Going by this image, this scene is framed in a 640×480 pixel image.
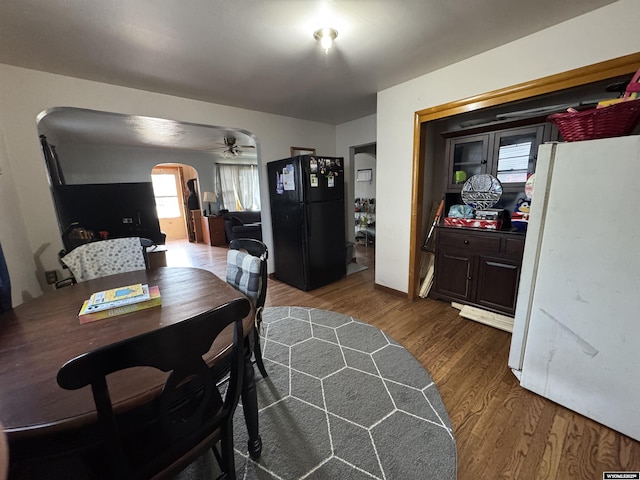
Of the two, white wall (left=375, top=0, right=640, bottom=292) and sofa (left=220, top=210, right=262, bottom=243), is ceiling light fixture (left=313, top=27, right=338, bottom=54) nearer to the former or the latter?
white wall (left=375, top=0, right=640, bottom=292)

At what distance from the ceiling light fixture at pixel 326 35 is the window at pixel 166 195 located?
7.10 meters

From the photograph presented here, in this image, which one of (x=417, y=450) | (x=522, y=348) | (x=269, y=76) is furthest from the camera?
(x=269, y=76)

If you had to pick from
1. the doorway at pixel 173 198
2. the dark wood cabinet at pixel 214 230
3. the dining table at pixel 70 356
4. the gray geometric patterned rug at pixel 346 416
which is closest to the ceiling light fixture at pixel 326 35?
the dining table at pixel 70 356

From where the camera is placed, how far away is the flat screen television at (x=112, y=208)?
11.3 feet

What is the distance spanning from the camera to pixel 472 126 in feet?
8.37

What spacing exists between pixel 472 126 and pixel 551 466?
2639 millimetres

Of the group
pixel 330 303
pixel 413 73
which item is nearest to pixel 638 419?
pixel 330 303

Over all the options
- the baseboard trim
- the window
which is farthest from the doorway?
the baseboard trim

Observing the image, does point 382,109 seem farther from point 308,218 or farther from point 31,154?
point 31,154

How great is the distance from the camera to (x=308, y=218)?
3.05m

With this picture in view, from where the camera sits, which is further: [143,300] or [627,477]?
[143,300]

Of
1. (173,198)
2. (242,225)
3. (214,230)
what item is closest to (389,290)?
(242,225)

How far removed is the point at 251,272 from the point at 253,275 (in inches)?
1.0

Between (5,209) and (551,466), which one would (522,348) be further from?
(5,209)
